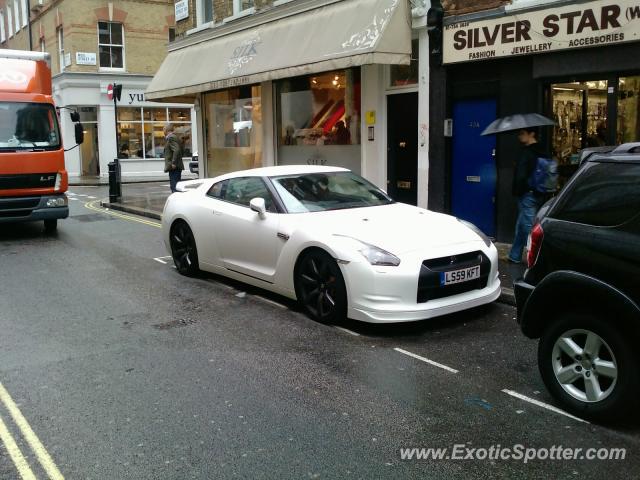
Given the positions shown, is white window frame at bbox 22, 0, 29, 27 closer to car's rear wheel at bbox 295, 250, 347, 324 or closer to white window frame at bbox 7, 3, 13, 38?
white window frame at bbox 7, 3, 13, 38

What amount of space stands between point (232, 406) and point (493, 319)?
10.2 feet

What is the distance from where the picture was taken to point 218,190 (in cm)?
816

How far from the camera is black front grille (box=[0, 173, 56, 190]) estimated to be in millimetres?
11500

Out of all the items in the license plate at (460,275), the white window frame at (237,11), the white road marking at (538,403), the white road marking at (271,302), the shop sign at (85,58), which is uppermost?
the shop sign at (85,58)

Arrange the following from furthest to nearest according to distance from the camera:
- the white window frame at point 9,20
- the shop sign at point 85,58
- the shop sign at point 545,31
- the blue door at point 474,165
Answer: the white window frame at point 9,20 → the shop sign at point 85,58 → the blue door at point 474,165 → the shop sign at point 545,31

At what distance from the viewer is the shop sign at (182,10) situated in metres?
18.7

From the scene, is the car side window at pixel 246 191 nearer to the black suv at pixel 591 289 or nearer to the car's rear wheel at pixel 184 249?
the car's rear wheel at pixel 184 249

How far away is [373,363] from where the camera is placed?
5.20 meters

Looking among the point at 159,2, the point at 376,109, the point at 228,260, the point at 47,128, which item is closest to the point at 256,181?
the point at 228,260

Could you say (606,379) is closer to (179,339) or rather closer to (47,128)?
(179,339)

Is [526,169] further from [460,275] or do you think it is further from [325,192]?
[460,275]

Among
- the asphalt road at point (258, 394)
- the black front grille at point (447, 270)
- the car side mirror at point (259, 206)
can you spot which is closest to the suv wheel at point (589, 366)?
the asphalt road at point (258, 394)

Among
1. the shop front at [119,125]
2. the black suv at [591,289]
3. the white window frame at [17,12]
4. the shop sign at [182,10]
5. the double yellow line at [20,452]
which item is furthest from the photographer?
the white window frame at [17,12]

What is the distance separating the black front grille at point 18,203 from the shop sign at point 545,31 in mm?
7902
